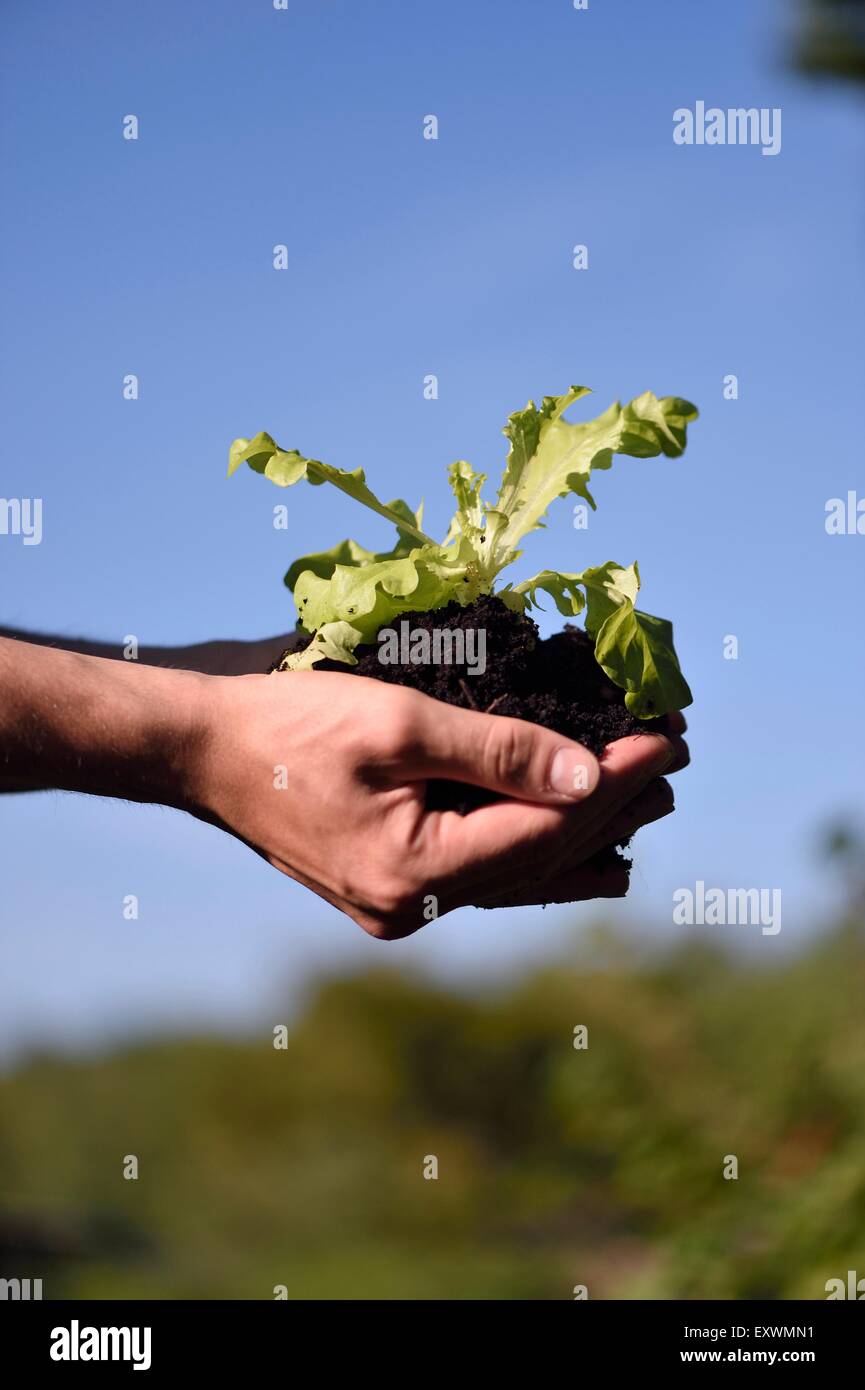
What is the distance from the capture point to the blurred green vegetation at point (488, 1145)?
14.4 feet

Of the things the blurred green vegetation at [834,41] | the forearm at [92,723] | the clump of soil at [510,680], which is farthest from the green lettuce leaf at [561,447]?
the blurred green vegetation at [834,41]

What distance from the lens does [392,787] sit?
5.74ft

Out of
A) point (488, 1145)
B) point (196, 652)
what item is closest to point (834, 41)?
point (196, 652)

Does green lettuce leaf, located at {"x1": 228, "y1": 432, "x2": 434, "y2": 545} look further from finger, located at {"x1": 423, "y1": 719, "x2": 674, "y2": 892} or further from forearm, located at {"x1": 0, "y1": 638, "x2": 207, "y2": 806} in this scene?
finger, located at {"x1": 423, "y1": 719, "x2": 674, "y2": 892}

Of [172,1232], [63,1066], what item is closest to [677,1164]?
[172,1232]

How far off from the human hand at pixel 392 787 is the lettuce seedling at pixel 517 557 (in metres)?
0.12

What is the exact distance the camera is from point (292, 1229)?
16.3 m

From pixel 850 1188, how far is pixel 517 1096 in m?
12.3

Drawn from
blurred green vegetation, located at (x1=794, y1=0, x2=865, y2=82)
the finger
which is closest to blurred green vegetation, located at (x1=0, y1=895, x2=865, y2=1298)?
the finger

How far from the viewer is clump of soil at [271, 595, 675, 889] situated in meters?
1.82

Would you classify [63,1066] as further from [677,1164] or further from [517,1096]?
[677,1164]
